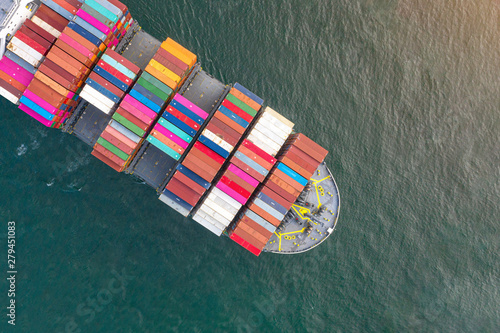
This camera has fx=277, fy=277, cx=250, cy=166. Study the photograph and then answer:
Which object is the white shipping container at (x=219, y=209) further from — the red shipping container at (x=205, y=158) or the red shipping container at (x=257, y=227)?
the red shipping container at (x=205, y=158)

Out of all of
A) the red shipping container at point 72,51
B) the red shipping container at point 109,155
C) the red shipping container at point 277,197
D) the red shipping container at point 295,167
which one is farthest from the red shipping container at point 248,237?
the red shipping container at point 72,51

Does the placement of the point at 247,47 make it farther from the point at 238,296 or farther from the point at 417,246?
the point at 417,246

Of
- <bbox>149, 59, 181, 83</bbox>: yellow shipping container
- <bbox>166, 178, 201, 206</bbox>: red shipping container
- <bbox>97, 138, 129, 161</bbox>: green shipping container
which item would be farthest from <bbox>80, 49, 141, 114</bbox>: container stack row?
<bbox>166, 178, 201, 206</bbox>: red shipping container

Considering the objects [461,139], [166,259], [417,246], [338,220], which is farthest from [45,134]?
[461,139]

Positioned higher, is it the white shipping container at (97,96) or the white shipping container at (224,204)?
the white shipping container at (97,96)

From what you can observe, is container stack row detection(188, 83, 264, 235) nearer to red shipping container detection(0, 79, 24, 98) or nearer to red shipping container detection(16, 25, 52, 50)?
red shipping container detection(16, 25, 52, 50)
